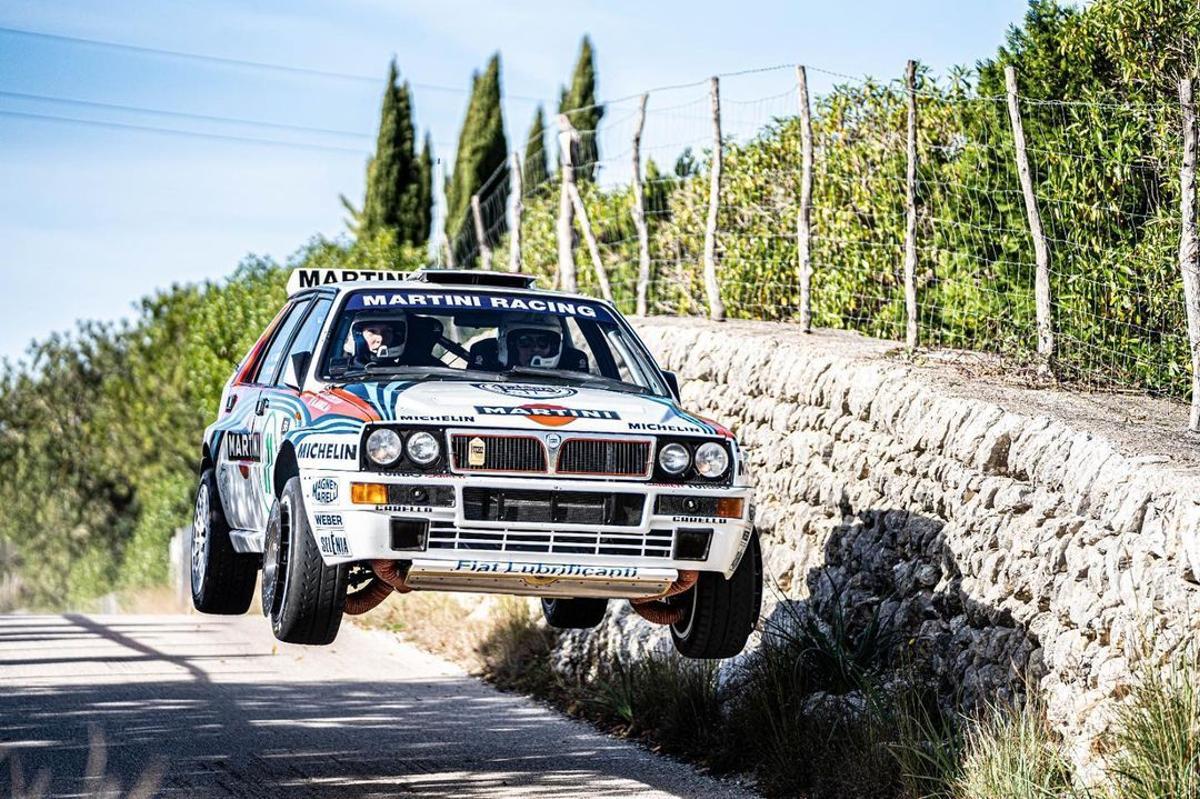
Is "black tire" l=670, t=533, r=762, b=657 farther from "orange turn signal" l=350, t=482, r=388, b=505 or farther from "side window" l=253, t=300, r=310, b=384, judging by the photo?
"side window" l=253, t=300, r=310, b=384

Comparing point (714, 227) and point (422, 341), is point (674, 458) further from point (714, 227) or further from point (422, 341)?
point (714, 227)

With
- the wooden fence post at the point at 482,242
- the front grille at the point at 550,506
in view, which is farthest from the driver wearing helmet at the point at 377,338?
the wooden fence post at the point at 482,242

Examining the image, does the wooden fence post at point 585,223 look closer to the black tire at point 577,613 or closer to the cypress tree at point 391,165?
the black tire at point 577,613

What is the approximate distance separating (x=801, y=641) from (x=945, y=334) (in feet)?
9.37

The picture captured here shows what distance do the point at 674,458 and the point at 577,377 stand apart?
102 centimetres

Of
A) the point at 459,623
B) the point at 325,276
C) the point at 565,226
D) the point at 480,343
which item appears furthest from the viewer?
the point at 565,226

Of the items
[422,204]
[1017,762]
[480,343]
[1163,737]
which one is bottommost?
[1017,762]

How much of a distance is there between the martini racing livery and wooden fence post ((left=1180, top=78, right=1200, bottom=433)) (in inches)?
113

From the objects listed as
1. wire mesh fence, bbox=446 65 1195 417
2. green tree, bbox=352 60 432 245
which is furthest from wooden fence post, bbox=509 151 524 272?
green tree, bbox=352 60 432 245

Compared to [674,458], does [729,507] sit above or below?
below

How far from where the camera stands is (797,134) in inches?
630

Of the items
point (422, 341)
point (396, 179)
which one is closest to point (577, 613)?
point (422, 341)

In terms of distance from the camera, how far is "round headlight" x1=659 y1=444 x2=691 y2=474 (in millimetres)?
7273

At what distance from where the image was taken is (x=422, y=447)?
7.04 metres
